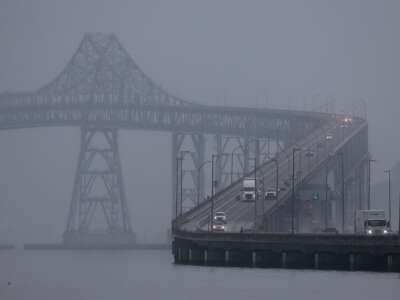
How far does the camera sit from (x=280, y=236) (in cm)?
13912

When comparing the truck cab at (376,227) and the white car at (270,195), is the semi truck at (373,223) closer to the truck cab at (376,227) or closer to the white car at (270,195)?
the truck cab at (376,227)

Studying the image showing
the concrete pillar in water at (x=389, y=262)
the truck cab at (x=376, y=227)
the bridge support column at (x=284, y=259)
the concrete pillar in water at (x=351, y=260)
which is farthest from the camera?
the truck cab at (x=376, y=227)

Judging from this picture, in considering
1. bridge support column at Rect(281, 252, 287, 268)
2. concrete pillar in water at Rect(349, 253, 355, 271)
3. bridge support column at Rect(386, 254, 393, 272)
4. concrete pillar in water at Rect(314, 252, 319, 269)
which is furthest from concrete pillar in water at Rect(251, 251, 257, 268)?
bridge support column at Rect(386, 254, 393, 272)

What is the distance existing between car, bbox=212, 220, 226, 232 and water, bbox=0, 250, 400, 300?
441 centimetres

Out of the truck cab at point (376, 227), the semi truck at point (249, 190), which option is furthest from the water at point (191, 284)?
the semi truck at point (249, 190)

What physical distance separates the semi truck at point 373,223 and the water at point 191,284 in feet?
36.8

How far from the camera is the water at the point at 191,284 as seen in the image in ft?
377

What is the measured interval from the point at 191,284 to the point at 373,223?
27.1 m

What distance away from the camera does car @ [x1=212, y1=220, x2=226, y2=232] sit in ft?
501

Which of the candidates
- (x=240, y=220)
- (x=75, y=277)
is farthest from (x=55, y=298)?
(x=240, y=220)

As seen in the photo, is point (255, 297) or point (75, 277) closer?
point (255, 297)

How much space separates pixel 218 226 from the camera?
15338 centimetres

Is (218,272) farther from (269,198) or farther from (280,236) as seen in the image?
(269,198)

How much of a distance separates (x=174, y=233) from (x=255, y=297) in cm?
4140
